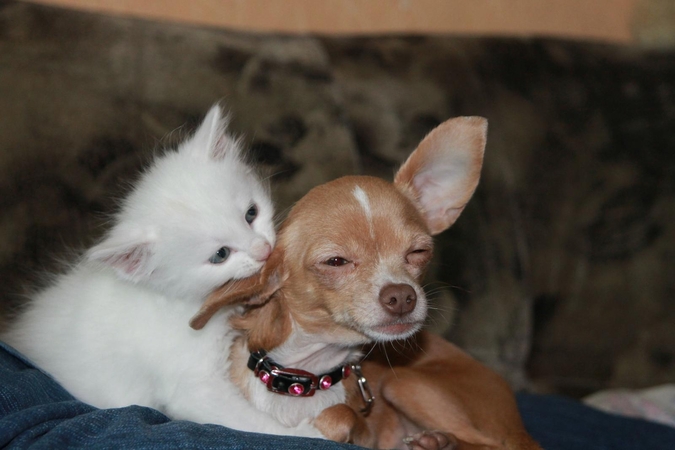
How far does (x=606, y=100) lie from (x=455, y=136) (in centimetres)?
175

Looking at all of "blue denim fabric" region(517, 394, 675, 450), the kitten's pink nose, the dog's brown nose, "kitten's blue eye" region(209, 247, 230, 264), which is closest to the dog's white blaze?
the dog's brown nose

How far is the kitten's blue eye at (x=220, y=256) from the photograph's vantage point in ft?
5.70

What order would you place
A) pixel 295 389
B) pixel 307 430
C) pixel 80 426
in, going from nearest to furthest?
pixel 80 426 → pixel 307 430 → pixel 295 389

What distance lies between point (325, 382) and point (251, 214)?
532 millimetres

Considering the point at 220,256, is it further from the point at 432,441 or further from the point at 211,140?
the point at 432,441

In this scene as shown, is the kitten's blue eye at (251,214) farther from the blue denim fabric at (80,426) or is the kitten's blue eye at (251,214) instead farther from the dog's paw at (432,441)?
the dog's paw at (432,441)

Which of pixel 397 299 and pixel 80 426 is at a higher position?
pixel 397 299

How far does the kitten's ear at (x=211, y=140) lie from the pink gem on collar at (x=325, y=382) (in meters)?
0.73

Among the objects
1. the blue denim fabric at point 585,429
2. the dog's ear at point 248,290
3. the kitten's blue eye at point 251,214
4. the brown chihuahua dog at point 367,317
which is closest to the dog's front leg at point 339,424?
the brown chihuahua dog at point 367,317

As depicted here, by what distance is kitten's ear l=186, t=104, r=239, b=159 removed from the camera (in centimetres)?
195

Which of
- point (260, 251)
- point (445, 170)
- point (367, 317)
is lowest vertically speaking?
point (367, 317)

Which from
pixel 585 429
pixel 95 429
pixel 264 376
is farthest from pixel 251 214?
pixel 585 429

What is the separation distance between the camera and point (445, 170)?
2.00 m

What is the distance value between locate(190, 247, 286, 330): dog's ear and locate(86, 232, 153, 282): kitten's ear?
0.65ft
